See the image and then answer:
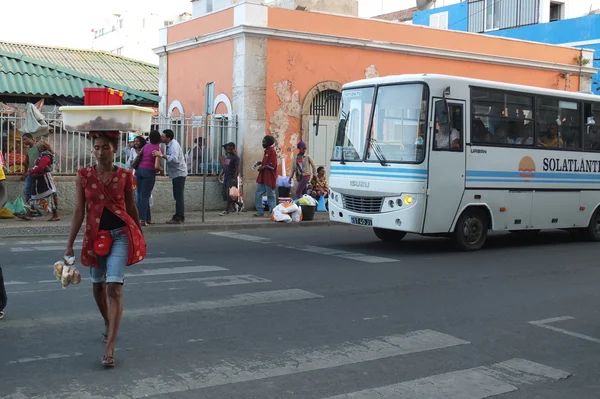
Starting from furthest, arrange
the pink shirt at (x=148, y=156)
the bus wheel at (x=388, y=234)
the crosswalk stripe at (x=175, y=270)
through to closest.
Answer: the pink shirt at (x=148, y=156) → the bus wheel at (x=388, y=234) → the crosswalk stripe at (x=175, y=270)

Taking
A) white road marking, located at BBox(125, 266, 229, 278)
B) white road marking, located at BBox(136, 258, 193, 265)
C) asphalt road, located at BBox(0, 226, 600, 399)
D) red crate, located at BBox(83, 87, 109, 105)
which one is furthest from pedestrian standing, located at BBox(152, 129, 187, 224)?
red crate, located at BBox(83, 87, 109, 105)

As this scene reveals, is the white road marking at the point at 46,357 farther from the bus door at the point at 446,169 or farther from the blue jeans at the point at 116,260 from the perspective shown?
Result: the bus door at the point at 446,169

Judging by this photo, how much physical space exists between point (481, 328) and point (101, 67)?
26.1 meters

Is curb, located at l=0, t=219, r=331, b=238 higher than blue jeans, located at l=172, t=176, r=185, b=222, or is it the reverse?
blue jeans, located at l=172, t=176, r=185, b=222

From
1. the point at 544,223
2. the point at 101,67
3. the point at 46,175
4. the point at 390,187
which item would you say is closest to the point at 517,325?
the point at 390,187

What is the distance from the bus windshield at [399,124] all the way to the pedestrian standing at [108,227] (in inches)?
271

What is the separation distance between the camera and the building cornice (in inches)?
786

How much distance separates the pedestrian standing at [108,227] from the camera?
5.66 metres

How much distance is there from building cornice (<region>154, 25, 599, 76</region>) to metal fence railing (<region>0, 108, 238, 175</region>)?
2.35m

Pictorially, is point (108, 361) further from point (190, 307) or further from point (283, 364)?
point (190, 307)

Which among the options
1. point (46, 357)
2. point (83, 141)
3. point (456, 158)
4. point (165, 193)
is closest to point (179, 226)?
point (165, 193)

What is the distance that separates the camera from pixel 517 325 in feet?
24.1

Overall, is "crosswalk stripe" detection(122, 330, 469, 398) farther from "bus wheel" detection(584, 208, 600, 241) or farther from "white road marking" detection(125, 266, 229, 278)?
"bus wheel" detection(584, 208, 600, 241)

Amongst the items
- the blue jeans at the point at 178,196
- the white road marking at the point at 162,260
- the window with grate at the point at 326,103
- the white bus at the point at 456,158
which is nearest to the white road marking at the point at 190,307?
the white road marking at the point at 162,260
